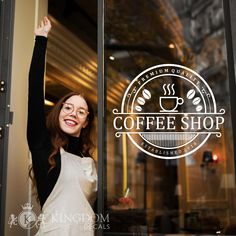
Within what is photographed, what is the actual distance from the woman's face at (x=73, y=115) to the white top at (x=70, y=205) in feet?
0.85

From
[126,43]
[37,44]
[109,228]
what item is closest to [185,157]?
[109,228]

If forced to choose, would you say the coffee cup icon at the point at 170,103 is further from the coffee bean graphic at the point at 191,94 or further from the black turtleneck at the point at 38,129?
the black turtleneck at the point at 38,129

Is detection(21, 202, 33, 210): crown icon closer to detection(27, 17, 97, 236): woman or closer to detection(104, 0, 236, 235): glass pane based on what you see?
detection(27, 17, 97, 236): woman

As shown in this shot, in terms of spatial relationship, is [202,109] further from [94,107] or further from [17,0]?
[17,0]

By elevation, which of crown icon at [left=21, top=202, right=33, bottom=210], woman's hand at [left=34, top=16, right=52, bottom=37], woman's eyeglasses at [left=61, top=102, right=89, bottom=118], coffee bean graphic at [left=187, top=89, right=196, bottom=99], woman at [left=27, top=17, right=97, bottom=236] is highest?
woman's hand at [left=34, top=16, right=52, bottom=37]

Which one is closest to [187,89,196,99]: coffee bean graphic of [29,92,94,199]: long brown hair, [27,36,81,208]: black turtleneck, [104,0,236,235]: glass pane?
[104,0,236,235]: glass pane

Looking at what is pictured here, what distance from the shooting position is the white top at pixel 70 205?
82.7 inches

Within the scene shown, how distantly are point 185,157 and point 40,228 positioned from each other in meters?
0.99

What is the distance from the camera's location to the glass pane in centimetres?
212

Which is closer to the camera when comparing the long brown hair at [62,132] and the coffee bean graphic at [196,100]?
the coffee bean graphic at [196,100]

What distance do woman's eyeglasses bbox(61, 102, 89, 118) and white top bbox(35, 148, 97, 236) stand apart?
359 millimetres

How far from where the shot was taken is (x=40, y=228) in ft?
7.06

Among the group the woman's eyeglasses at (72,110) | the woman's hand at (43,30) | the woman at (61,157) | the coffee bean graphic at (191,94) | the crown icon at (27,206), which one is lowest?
the crown icon at (27,206)

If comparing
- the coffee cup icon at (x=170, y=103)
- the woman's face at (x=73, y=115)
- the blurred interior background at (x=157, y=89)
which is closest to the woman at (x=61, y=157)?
→ the woman's face at (x=73, y=115)
